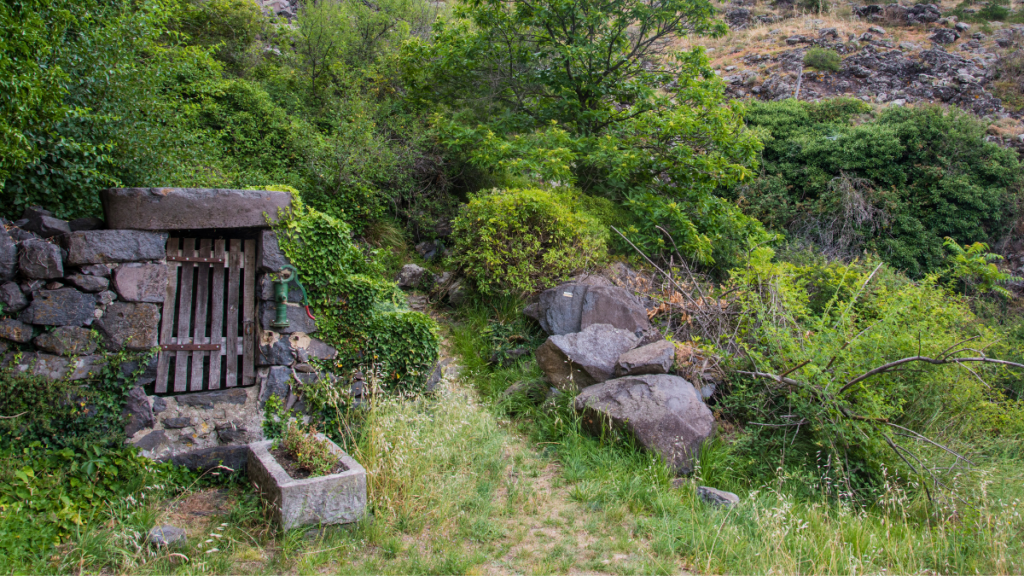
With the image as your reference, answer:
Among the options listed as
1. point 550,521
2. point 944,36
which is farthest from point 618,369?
point 944,36

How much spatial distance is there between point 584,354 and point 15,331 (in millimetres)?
4748

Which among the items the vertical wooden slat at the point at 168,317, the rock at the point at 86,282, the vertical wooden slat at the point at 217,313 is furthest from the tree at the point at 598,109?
the rock at the point at 86,282

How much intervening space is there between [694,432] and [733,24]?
861 inches

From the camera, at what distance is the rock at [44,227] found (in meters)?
4.09

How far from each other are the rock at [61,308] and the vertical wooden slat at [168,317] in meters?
0.51

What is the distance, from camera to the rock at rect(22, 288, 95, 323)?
392 centimetres

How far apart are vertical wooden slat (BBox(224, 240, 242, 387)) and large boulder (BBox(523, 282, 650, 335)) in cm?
342

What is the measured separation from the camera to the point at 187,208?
4.38 meters

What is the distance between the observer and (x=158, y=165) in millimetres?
5051

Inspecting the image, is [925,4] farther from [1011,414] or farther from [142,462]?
[142,462]

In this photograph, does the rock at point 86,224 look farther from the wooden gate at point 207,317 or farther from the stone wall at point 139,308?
the wooden gate at point 207,317

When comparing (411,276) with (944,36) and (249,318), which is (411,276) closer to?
(249,318)

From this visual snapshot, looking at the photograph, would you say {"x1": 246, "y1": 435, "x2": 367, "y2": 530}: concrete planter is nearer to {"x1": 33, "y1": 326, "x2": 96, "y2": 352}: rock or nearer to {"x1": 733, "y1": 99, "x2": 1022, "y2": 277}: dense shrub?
{"x1": 33, "y1": 326, "x2": 96, "y2": 352}: rock

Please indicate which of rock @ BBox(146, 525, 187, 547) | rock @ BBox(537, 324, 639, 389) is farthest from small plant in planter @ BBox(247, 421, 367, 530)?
rock @ BBox(537, 324, 639, 389)
